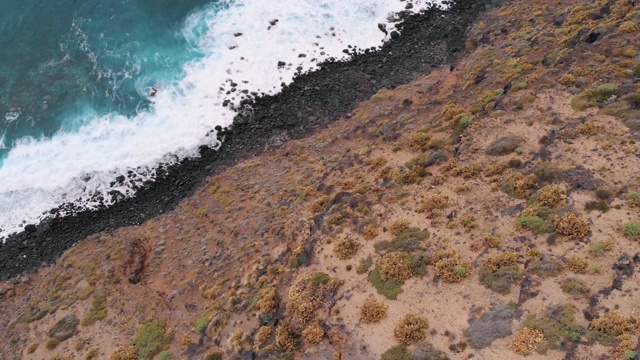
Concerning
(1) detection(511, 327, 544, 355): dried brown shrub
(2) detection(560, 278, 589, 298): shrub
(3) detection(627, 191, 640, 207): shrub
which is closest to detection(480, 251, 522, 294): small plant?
(2) detection(560, 278, 589, 298): shrub

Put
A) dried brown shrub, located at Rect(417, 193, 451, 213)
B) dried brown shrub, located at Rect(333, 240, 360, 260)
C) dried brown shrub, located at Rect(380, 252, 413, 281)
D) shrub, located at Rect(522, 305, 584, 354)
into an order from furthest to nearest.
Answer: dried brown shrub, located at Rect(417, 193, 451, 213) < dried brown shrub, located at Rect(333, 240, 360, 260) < dried brown shrub, located at Rect(380, 252, 413, 281) < shrub, located at Rect(522, 305, 584, 354)

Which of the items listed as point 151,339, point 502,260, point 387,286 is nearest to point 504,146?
point 502,260

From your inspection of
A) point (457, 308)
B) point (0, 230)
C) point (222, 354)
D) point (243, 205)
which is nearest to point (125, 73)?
point (0, 230)

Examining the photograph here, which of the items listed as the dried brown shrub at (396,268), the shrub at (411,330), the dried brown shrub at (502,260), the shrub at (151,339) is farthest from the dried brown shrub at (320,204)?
the shrub at (151,339)

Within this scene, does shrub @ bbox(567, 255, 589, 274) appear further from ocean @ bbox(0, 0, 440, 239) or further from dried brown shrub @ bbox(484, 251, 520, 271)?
ocean @ bbox(0, 0, 440, 239)

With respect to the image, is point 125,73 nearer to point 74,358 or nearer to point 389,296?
point 74,358

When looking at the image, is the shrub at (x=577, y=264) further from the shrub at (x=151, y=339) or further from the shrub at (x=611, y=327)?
the shrub at (x=151, y=339)

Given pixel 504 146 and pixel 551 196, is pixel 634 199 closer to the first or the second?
pixel 551 196
